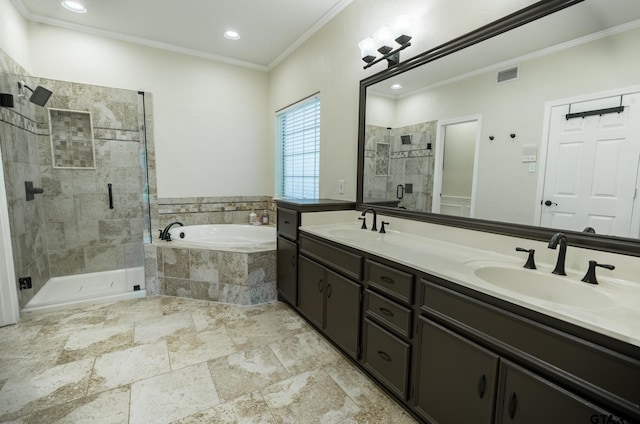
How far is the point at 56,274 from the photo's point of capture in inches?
126

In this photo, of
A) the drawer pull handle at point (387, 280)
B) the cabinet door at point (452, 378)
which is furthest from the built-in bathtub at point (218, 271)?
the cabinet door at point (452, 378)

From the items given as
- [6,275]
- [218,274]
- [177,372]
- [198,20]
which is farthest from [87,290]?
[198,20]

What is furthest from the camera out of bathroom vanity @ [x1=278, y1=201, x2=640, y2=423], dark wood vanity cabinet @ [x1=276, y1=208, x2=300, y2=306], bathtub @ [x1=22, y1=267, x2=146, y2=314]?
bathtub @ [x1=22, y1=267, x2=146, y2=314]

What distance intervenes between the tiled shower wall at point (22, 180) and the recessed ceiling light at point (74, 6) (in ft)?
2.29

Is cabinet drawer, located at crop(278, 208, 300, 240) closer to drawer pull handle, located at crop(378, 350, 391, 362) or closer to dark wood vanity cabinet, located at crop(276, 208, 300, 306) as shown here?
dark wood vanity cabinet, located at crop(276, 208, 300, 306)

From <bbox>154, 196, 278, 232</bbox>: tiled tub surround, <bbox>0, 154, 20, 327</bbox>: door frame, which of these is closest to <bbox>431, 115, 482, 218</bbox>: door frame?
<bbox>154, 196, 278, 232</bbox>: tiled tub surround

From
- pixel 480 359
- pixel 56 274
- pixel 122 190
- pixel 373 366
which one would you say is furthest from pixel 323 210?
pixel 56 274

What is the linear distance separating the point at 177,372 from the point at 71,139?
2.88m

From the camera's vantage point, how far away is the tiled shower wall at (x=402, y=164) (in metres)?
2.00

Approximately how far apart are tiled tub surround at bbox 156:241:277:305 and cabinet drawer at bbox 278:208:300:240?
0.31 meters

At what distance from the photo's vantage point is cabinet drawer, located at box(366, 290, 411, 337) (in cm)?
147

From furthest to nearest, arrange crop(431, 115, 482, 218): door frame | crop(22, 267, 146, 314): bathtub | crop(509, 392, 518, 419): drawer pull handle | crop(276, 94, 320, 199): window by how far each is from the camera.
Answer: crop(276, 94, 320, 199): window → crop(22, 267, 146, 314): bathtub → crop(431, 115, 482, 218): door frame → crop(509, 392, 518, 419): drawer pull handle

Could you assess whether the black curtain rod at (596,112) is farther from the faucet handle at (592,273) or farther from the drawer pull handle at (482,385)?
the drawer pull handle at (482,385)

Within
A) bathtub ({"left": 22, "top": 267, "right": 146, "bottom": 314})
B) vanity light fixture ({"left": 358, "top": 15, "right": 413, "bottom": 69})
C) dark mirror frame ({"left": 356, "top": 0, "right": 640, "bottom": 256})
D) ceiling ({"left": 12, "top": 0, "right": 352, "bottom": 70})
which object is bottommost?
bathtub ({"left": 22, "top": 267, "right": 146, "bottom": 314})
